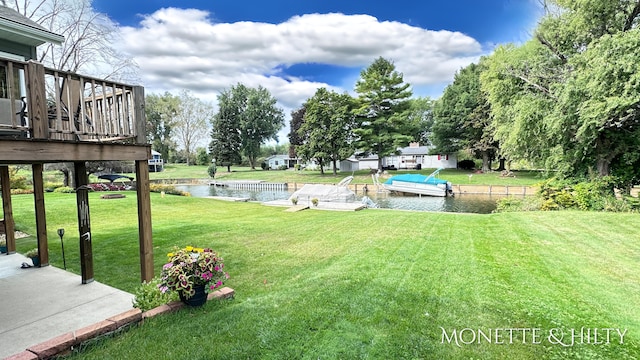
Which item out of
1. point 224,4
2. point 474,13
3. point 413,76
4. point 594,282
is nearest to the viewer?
point 594,282

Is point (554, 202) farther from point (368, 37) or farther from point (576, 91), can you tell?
point (368, 37)

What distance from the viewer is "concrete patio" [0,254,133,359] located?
10.8ft

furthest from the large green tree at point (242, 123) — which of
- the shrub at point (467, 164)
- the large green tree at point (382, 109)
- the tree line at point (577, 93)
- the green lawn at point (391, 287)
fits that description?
the green lawn at point (391, 287)

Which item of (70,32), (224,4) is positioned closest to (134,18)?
(224,4)

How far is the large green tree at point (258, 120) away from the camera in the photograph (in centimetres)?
5153

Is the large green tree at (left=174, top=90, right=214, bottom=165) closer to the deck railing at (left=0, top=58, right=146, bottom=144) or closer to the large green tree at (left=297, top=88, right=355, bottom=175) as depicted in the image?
the large green tree at (left=297, top=88, right=355, bottom=175)

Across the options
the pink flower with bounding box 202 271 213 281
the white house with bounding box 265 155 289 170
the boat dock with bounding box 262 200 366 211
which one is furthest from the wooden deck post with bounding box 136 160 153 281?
the white house with bounding box 265 155 289 170

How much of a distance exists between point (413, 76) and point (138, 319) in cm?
4053

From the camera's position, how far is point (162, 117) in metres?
57.2

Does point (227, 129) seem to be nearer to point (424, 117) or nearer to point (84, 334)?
point (424, 117)

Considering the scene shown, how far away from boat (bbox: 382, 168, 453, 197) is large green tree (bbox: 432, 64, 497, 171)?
33.7ft

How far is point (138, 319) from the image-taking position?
3383 mm

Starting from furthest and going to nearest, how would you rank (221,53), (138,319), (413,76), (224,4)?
1. (413,76)
2. (221,53)
3. (224,4)
4. (138,319)

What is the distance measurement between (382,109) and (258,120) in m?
22.9
